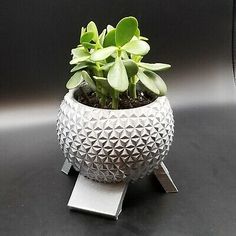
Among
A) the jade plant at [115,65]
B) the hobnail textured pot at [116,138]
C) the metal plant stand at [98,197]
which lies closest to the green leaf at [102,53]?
the jade plant at [115,65]

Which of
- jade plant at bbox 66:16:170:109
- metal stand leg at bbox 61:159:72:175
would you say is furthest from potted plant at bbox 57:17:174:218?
metal stand leg at bbox 61:159:72:175

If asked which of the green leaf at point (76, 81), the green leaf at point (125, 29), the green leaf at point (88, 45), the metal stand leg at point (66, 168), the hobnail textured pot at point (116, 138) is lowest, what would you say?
the metal stand leg at point (66, 168)

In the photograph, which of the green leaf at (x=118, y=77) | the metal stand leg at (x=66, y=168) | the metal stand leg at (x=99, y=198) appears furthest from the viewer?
the metal stand leg at (x=66, y=168)

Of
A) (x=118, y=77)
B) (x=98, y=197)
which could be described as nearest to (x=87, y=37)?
(x=118, y=77)

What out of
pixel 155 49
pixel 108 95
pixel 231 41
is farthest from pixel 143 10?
pixel 108 95

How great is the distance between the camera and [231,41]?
1.44 metres

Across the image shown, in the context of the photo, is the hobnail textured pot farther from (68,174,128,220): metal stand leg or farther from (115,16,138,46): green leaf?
(115,16,138,46): green leaf

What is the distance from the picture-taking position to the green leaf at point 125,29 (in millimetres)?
771

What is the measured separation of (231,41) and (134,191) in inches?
28.3

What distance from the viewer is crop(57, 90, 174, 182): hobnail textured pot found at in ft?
2.62

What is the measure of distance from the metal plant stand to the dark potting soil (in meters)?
0.14

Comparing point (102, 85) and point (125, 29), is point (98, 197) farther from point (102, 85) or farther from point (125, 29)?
point (125, 29)

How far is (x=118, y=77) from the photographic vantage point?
76cm

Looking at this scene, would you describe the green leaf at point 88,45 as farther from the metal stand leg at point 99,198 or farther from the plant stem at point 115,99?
the metal stand leg at point 99,198
